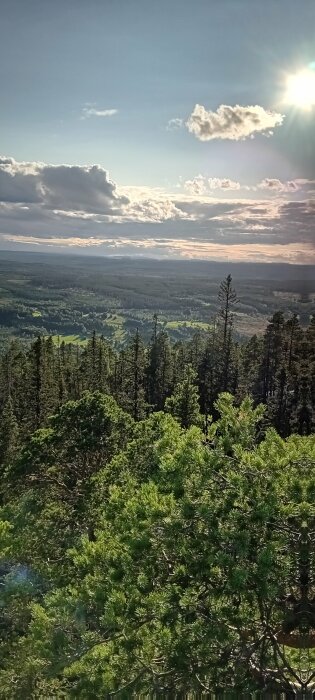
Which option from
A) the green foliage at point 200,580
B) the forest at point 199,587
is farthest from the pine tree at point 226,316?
the green foliage at point 200,580

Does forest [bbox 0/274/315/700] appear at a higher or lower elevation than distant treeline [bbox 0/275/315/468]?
higher

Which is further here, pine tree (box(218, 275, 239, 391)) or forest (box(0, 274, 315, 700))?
pine tree (box(218, 275, 239, 391))

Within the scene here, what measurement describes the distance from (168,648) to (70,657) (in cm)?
333

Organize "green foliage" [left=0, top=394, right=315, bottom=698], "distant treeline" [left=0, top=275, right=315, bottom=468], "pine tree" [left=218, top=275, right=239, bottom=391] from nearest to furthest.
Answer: "green foliage" [left=0, top=394, right=315, bottom=698], "distant treeline" [left=0, top=275, right=315, bottom=468], "pine tree" [left=218, top=275, right=239, bottom=391]

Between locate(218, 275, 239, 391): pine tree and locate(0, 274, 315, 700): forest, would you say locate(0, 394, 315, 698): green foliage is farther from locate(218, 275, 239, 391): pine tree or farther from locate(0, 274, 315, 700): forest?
locate(218, 275, 239, 391): pine tree

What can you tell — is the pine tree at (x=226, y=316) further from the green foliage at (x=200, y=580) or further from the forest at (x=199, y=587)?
the green foliage at (x=200, y=580)

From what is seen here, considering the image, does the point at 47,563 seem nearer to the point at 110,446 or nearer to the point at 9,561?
the point at 9,561

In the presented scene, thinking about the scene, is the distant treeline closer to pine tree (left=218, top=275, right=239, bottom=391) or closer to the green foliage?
pine tree (left=218, top=275, right=239, bottom=391)

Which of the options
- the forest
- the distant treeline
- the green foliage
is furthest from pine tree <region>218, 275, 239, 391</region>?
the green foliage

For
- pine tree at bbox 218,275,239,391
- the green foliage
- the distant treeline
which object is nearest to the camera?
the green foliage

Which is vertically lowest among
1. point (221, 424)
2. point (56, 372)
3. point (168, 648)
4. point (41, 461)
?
point (56, 372)

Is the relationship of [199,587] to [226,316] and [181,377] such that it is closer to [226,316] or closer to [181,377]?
[226,316]

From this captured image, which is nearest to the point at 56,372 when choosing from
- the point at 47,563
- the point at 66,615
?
the point at 47,563

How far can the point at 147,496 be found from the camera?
15.2 metres
